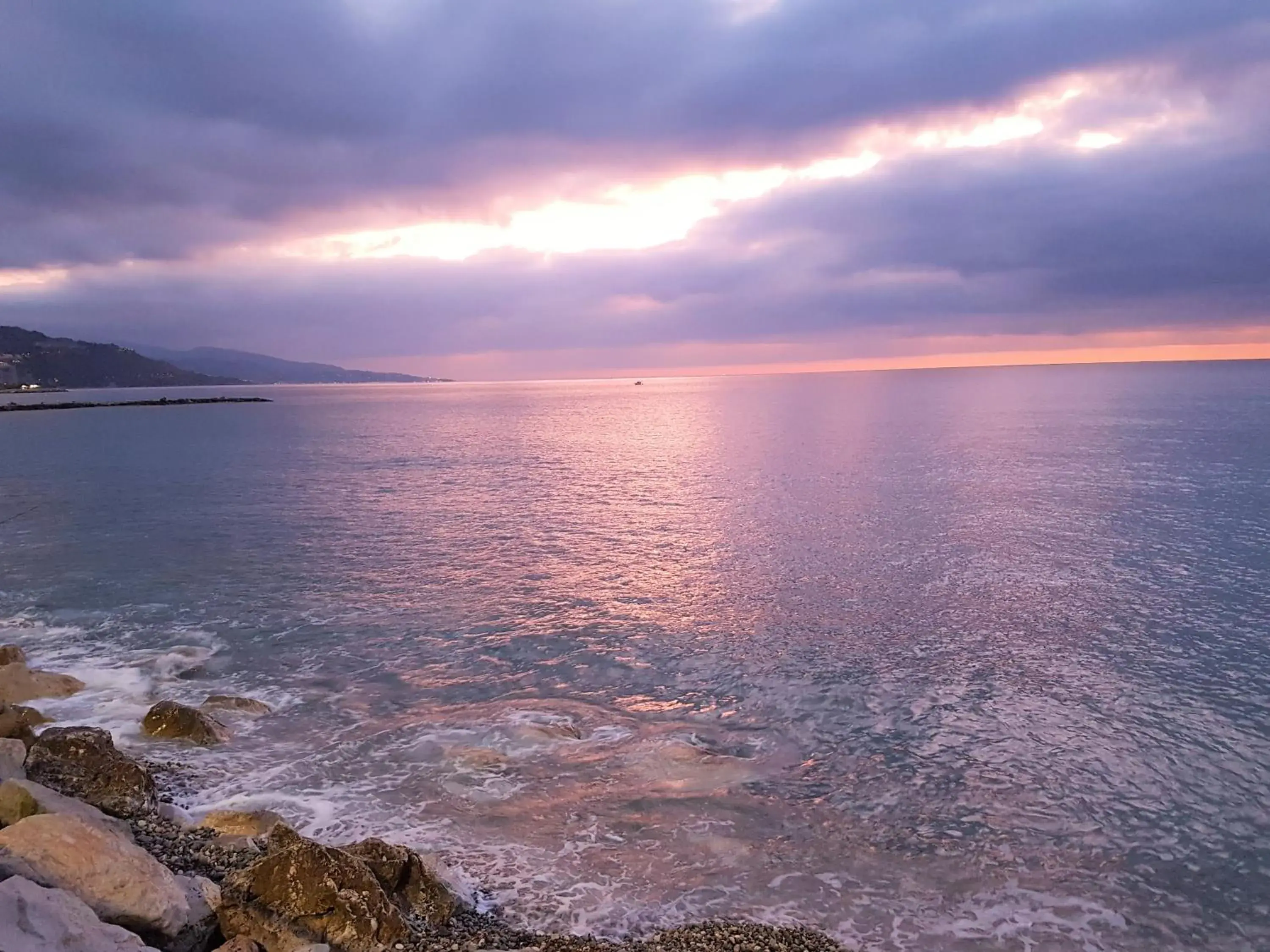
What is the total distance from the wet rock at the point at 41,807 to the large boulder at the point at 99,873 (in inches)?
28.5

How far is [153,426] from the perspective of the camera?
133750mm

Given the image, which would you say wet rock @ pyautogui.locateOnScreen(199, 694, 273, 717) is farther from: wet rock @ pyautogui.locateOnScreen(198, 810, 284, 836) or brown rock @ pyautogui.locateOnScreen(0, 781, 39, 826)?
brown rock @ pyautogui.locateOnScreen(0, 781, 39, 826)

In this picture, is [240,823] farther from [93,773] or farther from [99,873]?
[99,873]

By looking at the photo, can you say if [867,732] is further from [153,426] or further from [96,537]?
[153,426]

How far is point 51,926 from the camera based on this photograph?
7793 millimetres

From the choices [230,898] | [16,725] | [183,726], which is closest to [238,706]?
[183,726]

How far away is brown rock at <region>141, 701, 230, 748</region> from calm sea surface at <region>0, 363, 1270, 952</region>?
0.51 m

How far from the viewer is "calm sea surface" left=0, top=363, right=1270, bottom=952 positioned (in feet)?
39.8

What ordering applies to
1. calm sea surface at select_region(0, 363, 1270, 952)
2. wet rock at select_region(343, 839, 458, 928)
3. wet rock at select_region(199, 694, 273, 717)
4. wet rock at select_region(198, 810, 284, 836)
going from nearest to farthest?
wet rock at select_region(343, 839, 458, 928)
calm sea surface at select_region(0, 363, 1270, 952)
wet rock at select_region(198, 810, 284, 836)
wet rock at select_region(199, 694, 273, 717)

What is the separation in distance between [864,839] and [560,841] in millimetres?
5079

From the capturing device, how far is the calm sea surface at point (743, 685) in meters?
12.1

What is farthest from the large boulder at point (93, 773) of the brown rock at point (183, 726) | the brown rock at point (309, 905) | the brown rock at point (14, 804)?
the brown rock at point (309, 905)

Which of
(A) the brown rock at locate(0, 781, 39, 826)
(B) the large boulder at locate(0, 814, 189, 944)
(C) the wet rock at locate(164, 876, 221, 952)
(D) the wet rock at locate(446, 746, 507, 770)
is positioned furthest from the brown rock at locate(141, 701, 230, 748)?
(B) the large boulder at locate(0, 814, 189, 944)

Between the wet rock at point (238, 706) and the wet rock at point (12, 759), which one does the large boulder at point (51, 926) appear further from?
the wet rock at point (238, 706)
